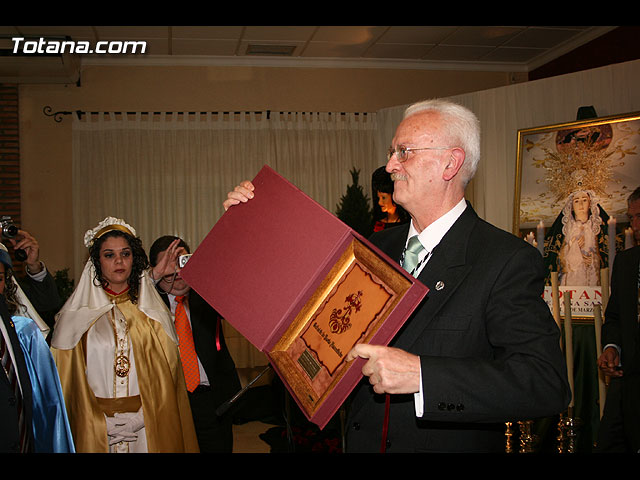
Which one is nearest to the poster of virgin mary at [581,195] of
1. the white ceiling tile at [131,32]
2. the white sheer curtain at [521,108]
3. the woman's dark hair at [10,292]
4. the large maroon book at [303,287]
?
the white sheer curtain at [521,108]

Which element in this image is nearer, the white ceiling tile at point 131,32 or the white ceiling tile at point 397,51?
the white ceiling tile at point 131,32

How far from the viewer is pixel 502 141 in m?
6.57

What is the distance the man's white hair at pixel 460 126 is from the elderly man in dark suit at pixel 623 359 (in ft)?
6.51

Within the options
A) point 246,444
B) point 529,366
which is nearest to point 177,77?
point 246,444

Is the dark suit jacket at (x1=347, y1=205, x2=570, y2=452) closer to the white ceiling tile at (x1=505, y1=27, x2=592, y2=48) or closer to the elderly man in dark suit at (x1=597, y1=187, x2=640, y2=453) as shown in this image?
the elderly man in dark suit at (x1=597, y1=187, x2=640, y2=453)

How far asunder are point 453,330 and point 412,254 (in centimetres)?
32

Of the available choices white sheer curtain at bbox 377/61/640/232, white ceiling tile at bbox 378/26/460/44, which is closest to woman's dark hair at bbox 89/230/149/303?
white sheer curtain at bbox 377/61/640/232

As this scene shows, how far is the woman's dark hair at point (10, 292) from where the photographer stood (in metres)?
2.88

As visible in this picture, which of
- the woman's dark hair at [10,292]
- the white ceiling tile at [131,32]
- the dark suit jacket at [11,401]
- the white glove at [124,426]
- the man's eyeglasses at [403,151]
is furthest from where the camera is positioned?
the white ceiling tile at [131,32]

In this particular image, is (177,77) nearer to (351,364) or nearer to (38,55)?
(38,55)

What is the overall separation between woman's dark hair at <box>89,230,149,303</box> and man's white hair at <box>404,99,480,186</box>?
2.31m

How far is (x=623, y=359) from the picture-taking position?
10.7ft

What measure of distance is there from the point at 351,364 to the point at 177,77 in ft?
24.8

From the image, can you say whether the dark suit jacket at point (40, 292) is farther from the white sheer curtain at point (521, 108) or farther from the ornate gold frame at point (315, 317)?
the white sheer curtain at point (521, 108)
